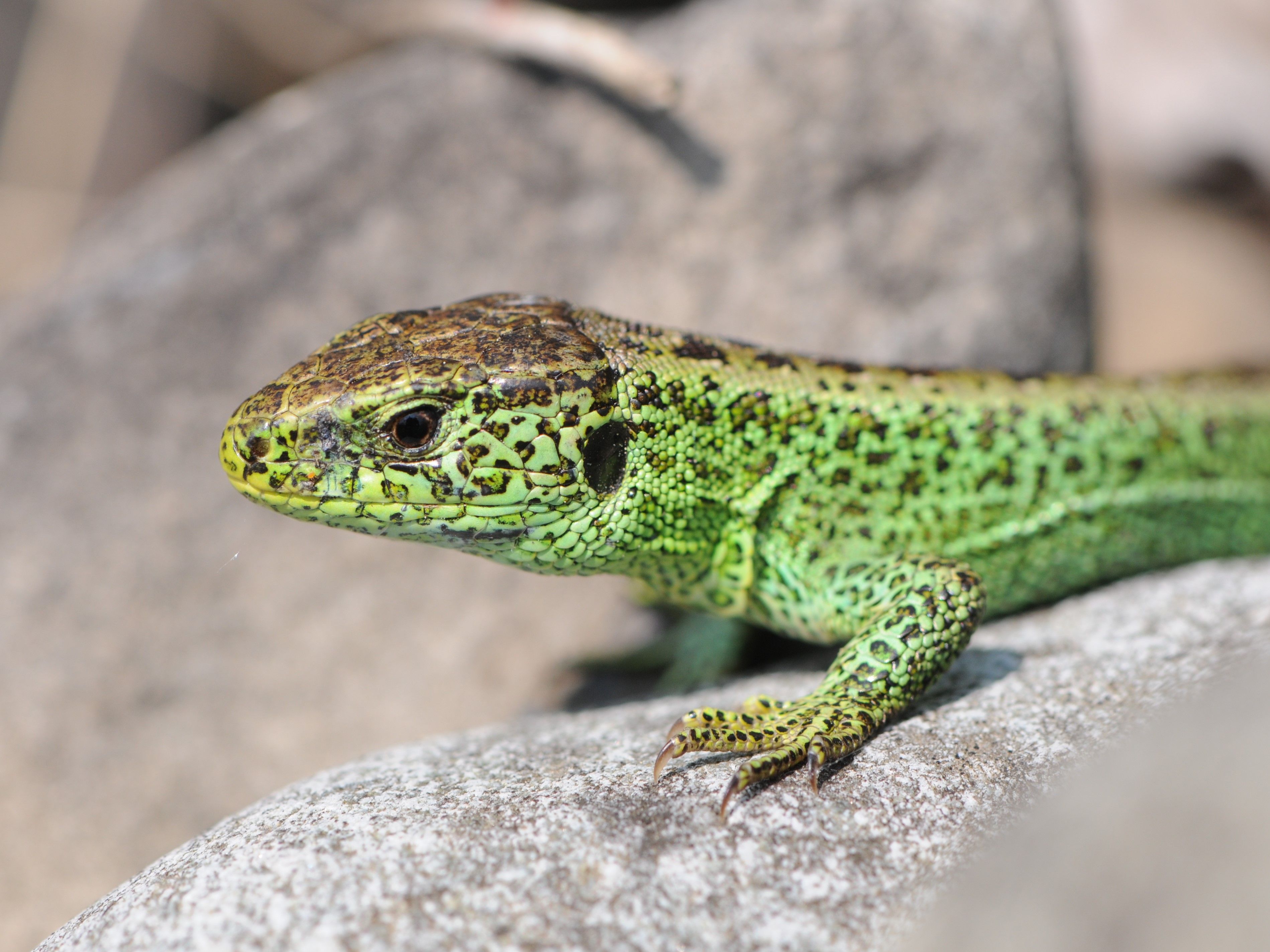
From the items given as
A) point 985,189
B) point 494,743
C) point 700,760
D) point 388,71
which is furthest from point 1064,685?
point 388,71

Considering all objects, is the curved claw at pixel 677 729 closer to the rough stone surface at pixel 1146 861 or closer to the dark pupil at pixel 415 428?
the rough stone surface at pixel 1146 861

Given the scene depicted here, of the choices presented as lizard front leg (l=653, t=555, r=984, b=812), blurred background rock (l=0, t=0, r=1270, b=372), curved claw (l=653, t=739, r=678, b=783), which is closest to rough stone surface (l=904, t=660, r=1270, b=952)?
lizard front leg (l=653, t=555, r=984, b=812)

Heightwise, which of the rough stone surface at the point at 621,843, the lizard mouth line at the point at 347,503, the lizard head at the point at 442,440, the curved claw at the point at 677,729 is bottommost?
the rough stone surface at the point at 621,843

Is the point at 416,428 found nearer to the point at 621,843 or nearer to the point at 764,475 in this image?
the point at 764,475

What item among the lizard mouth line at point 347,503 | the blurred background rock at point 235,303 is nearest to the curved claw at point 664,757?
the lizard mouth line at point 347,503

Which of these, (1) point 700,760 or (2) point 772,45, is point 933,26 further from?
(1) point 700,760

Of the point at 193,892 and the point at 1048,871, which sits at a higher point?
the point at 1048,871

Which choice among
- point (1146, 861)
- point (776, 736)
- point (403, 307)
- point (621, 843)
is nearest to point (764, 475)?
point (776, 736)

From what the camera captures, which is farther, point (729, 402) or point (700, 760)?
point (729, 402)

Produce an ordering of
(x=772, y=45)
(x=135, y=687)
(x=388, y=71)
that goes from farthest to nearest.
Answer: (x=388, y=71), (x=772, y=45), (x=135, y=687)
